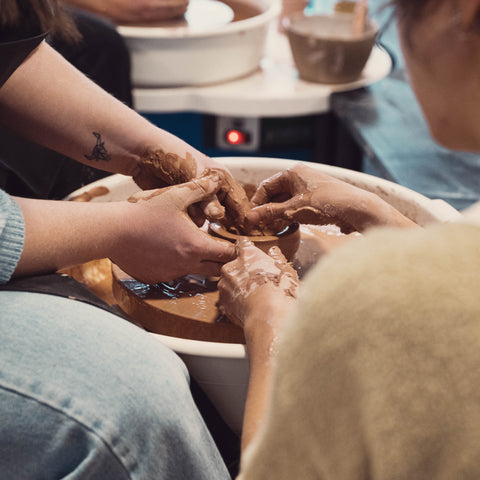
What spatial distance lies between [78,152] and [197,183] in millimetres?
291

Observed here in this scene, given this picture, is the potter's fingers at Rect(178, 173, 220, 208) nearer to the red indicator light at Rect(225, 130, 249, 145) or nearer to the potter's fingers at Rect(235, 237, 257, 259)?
the potter's fingers at Rect(235, 237, 257, 259)

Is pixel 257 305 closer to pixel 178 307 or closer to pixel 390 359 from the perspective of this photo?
pixel 178 307

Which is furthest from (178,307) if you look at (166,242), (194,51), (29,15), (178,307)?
(194,51)

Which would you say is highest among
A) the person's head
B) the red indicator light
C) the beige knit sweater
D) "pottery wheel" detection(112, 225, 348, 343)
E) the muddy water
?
the person's head

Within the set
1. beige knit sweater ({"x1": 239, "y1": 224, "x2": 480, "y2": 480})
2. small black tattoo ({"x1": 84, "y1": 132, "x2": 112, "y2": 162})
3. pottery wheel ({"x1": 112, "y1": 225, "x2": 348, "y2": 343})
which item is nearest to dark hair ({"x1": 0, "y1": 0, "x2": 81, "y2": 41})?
small black tattoo ({"x1": 84, "y1": 132, "x2": 112, "y2": 162})

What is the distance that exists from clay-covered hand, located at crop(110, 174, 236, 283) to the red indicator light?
100 centimetres

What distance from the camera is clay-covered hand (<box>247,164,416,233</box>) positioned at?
1130mm

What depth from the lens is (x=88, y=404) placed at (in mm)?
783

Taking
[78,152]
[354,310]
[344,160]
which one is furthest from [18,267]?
[344,160]

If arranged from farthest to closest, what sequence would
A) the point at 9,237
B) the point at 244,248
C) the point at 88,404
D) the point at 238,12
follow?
the point at 238,12 < the point at 244,248 < the point at 9,237 < the point at 88,404

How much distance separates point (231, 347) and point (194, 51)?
1.27 meters

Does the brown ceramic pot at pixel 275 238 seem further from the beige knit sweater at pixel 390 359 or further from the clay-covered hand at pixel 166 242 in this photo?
the beige knit sweater at pixel 390 359

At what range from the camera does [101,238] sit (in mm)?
1027

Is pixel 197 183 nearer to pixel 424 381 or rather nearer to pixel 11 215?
pixel 11 215
